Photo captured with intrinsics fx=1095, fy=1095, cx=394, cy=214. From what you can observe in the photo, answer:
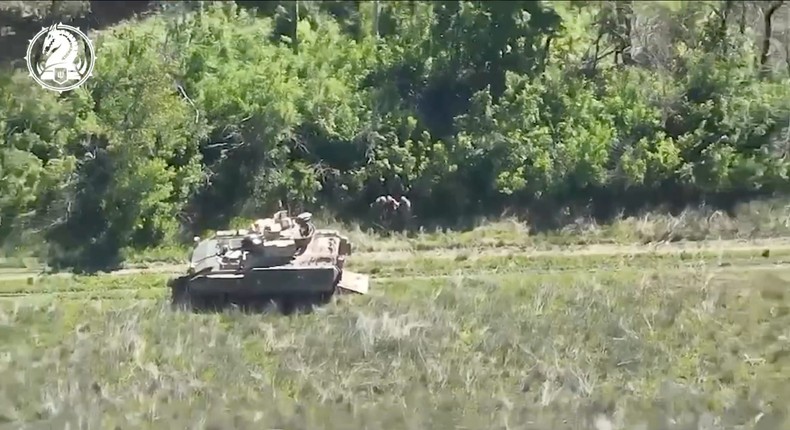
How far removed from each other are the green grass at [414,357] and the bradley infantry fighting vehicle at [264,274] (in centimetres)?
8

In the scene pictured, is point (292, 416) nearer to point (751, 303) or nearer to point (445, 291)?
point (445, 291)

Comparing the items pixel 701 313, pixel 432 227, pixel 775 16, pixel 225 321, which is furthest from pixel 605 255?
pixel 225 321

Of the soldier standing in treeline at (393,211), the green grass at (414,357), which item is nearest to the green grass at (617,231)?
the soldier standing in treeline at (393,211)

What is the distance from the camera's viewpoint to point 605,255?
4.92 meters

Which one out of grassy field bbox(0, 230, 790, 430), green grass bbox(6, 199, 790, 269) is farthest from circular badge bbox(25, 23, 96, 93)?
green grass bbox(6, 199, 790, 269)

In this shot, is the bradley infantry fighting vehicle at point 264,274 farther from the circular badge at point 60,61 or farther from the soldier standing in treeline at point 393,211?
the circular badge at point 60,61

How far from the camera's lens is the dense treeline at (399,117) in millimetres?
4828

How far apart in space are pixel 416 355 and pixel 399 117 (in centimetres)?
109

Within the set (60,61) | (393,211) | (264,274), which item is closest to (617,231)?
(393,211)

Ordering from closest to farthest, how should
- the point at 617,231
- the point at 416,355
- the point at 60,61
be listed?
the point at 416,355 → the point at 60,61 → the point at 617,231

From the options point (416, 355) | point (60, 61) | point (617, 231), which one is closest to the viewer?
point (416, 355)

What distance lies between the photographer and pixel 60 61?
Result: 4848mm

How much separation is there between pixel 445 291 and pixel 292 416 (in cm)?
85

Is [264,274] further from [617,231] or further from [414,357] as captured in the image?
[617,231]
